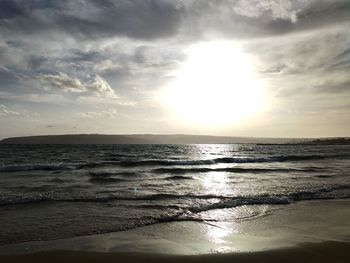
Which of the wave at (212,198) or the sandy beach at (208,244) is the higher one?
the sandy beach at (208,244)

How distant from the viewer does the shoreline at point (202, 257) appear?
5.98 metres

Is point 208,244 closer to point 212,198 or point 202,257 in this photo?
point 202,257

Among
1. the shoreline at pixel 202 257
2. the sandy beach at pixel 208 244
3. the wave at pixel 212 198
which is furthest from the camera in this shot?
the wave at pixel 212 198

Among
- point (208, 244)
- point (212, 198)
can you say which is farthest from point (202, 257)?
point (212, 198)

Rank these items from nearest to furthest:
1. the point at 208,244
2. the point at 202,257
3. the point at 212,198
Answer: the point at 202,257, the point at 208,244, the point at 212,198

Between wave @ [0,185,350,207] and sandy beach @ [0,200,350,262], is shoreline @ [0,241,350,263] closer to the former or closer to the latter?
sandy beach @ [0,200,350,262]

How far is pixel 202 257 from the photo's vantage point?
6121mm

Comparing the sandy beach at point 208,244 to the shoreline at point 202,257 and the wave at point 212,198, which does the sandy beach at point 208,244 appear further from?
the wave at point 212,198

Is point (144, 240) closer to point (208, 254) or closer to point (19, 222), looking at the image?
point (208, 254)

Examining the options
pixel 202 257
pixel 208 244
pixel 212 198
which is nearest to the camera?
pixel 202 257

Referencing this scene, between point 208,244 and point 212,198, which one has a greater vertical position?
point 208,244

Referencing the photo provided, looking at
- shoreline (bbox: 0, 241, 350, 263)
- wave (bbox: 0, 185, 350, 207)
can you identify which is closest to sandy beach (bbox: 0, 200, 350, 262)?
shoreline (bbox: 0, 241, 350, 263)

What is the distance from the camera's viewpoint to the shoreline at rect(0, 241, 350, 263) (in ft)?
19.6

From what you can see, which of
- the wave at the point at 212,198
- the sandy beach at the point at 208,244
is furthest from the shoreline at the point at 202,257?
the wave at the point at 212,198
